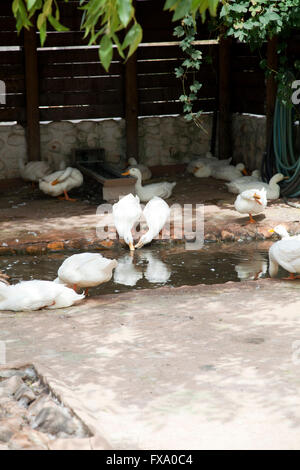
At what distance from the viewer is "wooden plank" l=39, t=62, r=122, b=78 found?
11492 mm

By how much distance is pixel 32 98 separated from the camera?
37.0 feet

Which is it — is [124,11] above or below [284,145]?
above

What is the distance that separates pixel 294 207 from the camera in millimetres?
9219

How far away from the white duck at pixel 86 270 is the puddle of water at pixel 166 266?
0.48 m

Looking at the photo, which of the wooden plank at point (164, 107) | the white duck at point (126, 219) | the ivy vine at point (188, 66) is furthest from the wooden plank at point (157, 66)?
the white duck at point (126, 219)

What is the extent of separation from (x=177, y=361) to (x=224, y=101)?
27.2ft

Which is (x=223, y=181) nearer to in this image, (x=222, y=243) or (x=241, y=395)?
(x=222, y=243)

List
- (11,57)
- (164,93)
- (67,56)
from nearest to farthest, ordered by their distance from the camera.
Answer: (11,57)
(67,56)
(164,93)

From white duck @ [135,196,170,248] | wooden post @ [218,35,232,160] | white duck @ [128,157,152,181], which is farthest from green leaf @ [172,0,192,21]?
wooden post @ [218,35,232,160]

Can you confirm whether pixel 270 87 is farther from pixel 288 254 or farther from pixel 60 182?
pixel 288 254

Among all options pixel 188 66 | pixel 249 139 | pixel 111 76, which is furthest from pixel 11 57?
pixel 249 139

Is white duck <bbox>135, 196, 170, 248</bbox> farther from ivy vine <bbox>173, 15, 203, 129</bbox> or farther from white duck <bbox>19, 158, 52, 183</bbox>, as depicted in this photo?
white duck <bbox>19, 158, 52, 183</bbox>

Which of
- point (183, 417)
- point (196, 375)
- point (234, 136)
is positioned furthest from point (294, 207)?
point (183, 417)

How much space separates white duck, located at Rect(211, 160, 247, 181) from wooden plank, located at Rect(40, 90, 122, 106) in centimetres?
207
